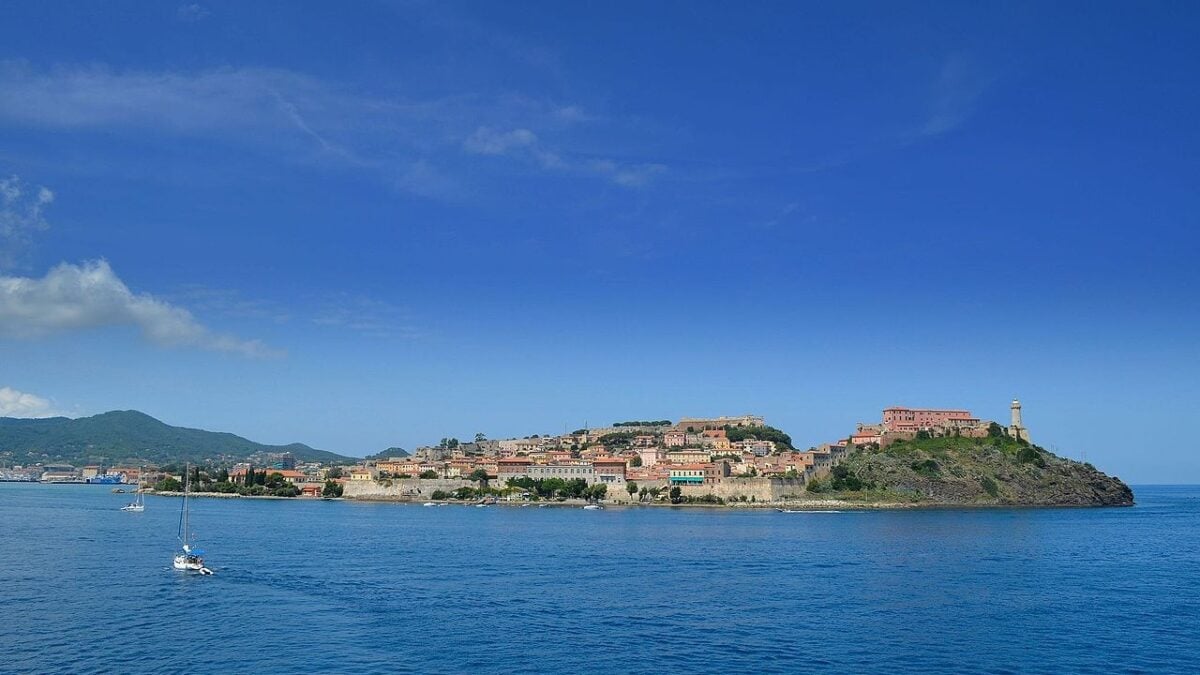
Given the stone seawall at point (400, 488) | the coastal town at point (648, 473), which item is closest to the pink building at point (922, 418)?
the coastal town at point (648, 473)

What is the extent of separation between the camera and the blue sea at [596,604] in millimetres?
20203

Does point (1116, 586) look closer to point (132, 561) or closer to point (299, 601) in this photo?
point (299, 601)

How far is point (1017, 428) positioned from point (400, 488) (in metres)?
70.4

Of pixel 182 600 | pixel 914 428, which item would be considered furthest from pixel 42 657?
pixel 914 428

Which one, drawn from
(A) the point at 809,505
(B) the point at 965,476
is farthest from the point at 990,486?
(A) the point at 809,505

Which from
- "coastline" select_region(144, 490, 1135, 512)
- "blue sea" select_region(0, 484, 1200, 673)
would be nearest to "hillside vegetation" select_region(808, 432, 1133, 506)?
"coastline" select_region(144, 490, 1135, 512)

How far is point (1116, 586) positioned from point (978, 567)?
5.48 m

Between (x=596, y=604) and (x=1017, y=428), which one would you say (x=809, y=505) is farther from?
(x=596, y=604)

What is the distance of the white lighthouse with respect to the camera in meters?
105

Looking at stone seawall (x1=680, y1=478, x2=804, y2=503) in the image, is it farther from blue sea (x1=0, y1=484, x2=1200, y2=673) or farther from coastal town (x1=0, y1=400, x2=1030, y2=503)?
blue sea (x1=0, y1=484, x2=1200, y2=673)

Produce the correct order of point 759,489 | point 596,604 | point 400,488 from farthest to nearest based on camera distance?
1. point 400,488
2. point 759,489
3. point 596,604

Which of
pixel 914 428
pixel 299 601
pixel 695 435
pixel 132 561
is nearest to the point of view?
pixel 299 601

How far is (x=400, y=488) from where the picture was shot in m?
105

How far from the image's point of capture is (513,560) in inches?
1497
